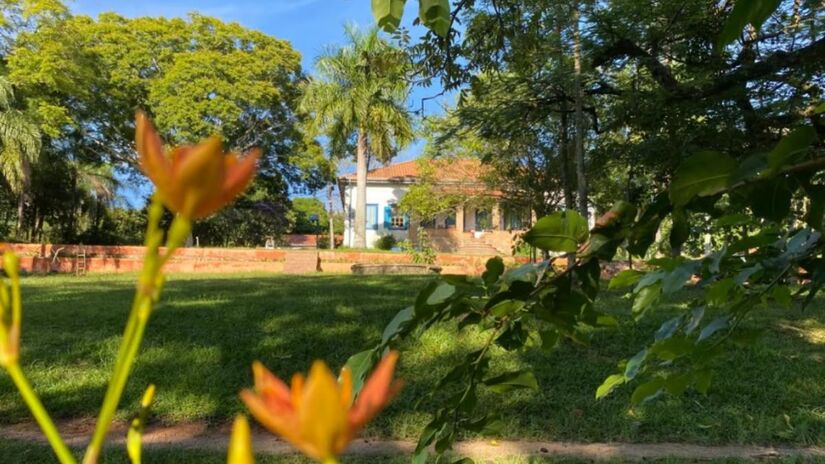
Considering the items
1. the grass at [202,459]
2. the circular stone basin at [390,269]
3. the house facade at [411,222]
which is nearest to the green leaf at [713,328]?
the grass at [202,459]

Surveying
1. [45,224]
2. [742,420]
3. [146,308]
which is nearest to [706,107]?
[742,420]

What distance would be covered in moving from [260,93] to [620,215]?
20.4 m

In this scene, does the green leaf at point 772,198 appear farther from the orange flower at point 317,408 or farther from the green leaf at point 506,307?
the orange flower at point 317,408

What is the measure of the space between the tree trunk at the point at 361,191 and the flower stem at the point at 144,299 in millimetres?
21673

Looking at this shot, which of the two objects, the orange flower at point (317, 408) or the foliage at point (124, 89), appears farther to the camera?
the foliage at point (124, 89)

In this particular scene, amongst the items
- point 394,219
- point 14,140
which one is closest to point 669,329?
point 14,140

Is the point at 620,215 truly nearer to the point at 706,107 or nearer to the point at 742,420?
the point at 742,420

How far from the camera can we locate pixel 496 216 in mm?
22328

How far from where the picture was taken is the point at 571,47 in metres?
7.26

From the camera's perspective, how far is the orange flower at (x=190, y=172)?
0.27m

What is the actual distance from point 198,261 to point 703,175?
51.5ft

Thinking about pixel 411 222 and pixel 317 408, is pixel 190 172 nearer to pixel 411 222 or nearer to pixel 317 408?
pixel 317 408

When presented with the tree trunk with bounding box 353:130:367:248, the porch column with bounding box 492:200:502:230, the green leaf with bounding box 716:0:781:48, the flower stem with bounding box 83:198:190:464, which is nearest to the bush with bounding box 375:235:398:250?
the tree trunk with bounding box 353:130:367:248

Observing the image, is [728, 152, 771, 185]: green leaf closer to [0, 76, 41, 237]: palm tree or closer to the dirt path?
the dirt path
